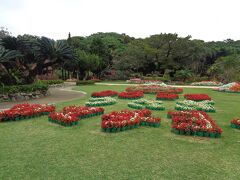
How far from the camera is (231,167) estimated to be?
4273 millimetres

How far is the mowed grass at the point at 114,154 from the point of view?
4.03 meters

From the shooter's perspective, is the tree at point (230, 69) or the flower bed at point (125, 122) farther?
the tree at point (230, 69)

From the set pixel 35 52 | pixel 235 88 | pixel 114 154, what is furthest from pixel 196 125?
pixel 235 88

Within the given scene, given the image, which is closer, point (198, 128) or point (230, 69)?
point (198, 128)

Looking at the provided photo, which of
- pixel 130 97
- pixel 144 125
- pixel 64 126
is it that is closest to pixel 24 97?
pixel 130 97

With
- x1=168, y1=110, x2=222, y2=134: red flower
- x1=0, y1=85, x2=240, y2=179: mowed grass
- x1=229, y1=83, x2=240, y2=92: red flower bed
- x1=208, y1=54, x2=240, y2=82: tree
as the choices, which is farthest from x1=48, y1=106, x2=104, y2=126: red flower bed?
x1=208, y1=54, x2=240, y2=82: tree

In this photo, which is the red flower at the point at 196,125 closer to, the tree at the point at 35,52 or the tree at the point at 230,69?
the tree at the point at 35,52

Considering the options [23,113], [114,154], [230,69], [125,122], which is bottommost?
[114,154]

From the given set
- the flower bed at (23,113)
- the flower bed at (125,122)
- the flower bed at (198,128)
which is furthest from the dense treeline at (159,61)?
the flower bed at (198,128)

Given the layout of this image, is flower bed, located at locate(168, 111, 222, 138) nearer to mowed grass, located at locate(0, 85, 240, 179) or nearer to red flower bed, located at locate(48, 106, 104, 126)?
mowed grass, located at locate(0, 85, 240, 179)

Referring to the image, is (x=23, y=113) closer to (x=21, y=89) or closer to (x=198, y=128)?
(x=198, y=128)

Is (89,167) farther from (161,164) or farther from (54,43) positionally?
(54,43)

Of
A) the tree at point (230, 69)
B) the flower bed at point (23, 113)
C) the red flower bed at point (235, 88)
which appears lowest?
the flower bed at point (23, 113)

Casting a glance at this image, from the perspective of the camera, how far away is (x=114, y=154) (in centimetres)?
491
